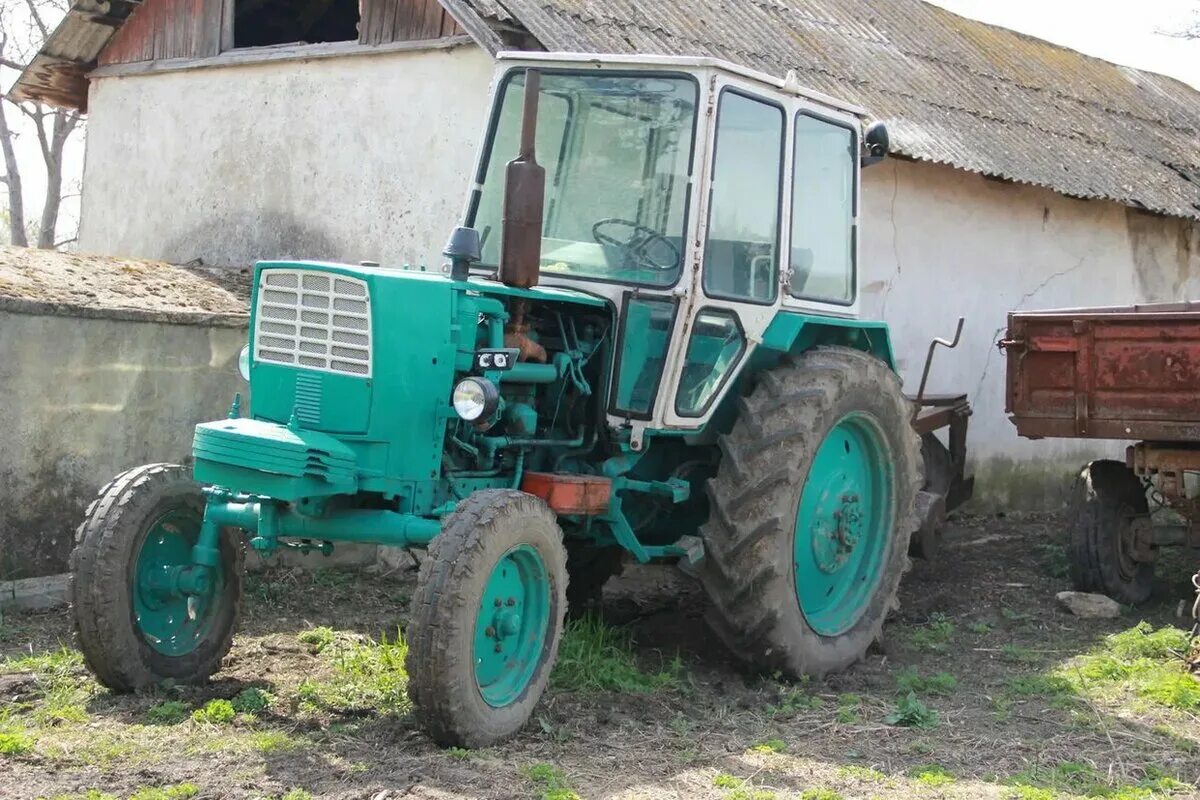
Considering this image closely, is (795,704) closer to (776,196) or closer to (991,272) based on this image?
(776,196)

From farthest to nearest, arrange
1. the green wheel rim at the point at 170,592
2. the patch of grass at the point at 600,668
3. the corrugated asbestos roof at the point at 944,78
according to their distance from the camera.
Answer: the corrugated asbestos roof at the point at 944,78
the patch of grass at the point at 600,668
the green wheel rim at the point at 170,592

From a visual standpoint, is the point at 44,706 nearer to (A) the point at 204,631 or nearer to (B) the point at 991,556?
(A) the point at 204,631

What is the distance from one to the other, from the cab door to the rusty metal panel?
7.88 ft

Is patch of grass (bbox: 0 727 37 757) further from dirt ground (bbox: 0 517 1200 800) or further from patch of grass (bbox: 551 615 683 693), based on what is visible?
patch of grass (bbox: 551 615 683 693)

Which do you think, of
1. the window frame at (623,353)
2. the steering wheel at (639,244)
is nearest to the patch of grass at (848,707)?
the window frame at (623,353)

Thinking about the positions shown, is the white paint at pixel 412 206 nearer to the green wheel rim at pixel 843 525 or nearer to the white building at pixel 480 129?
the white building at pixel 480 129

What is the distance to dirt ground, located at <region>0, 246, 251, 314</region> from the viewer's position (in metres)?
7.40

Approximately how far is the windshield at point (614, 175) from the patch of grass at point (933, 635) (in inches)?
97.6

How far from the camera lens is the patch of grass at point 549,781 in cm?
426

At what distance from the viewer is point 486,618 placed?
15.9 feet

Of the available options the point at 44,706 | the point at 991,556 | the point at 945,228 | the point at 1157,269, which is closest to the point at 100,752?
the point at 44,706

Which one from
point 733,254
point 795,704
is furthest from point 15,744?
point 733,254

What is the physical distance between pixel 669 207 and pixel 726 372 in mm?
749

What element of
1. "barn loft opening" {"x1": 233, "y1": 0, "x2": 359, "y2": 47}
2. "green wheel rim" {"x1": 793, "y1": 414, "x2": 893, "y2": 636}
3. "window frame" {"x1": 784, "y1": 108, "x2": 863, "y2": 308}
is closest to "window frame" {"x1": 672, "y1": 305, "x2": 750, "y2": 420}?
"window frame" {"x1": 784, "y1": 108, "x2": 863, "y2": 308}
